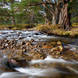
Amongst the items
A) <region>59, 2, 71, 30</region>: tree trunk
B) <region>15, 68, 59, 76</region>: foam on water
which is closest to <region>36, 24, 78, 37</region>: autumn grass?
<region>59, 2, 71, 30</region>: tree trunk

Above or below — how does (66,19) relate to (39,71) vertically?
above

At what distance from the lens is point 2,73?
255cm

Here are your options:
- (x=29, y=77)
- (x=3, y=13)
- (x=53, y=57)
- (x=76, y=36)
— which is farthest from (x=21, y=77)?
(x=3, y=13)

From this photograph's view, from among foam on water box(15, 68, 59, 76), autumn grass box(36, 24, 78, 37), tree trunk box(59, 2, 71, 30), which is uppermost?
tree trunk box(59, 2, 71, 30)

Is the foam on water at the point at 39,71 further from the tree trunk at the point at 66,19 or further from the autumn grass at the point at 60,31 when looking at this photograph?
the tree trunk at the point at 66,19

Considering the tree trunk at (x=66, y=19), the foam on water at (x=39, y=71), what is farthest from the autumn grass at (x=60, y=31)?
the foam on water at (x=39, y=71)

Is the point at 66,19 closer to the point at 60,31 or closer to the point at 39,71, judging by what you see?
the point at 60,31

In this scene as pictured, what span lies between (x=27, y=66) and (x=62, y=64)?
99 centimetres

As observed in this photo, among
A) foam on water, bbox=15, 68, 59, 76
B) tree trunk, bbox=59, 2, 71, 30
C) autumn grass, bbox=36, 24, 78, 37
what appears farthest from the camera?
tree trunk, bbox=59, 2, 71, 30

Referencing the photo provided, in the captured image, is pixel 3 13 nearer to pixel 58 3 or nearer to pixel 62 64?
pixel 58 3

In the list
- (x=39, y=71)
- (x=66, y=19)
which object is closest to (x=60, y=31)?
(x=66, y=19)

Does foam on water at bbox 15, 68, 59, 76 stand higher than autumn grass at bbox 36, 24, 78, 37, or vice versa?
autumn grass at bbox 36, 24, 78, 37

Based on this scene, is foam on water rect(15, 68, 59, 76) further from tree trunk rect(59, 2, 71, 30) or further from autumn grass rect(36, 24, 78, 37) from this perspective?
tree trunk rect(59, 2, 71, 30)

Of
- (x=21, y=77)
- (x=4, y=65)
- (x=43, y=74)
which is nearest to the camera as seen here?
(x=21, y=77)
